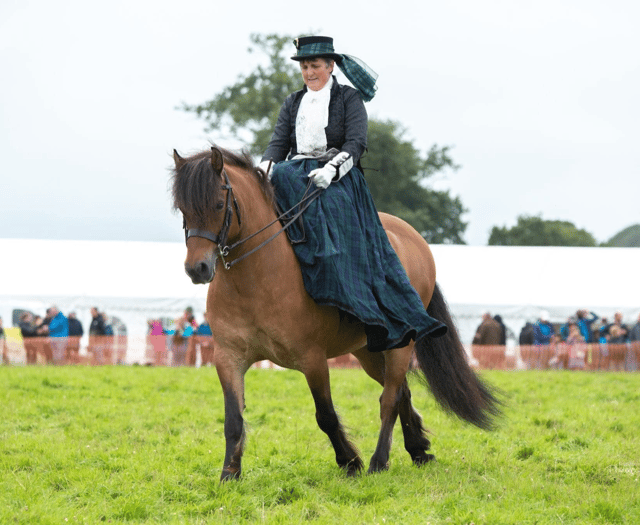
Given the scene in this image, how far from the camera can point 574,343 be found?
2022 cm

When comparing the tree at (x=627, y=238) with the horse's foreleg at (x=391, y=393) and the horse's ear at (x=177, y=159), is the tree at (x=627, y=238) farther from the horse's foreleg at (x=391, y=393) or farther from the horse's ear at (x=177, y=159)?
the horse's ear at (x=177, y=159)

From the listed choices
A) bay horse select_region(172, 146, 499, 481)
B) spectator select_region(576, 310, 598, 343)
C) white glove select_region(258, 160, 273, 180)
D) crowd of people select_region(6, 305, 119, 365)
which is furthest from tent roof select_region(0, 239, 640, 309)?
bay horse select_region(172, 146, 499, 481)

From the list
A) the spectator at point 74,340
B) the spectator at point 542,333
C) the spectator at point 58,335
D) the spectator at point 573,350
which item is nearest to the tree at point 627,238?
the spectator at point 542,333

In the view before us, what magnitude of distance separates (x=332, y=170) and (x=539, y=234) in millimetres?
58832

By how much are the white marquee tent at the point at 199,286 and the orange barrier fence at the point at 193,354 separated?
2.71 m

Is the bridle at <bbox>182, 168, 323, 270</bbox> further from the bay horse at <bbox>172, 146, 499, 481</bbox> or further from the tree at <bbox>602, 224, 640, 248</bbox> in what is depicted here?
the tree at <bbox>602, 224, 640, 248</bbox>

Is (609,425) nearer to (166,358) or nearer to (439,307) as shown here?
(439,307)

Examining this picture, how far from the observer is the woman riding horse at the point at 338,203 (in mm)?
5820

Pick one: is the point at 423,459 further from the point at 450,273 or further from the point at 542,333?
the point at 450,273

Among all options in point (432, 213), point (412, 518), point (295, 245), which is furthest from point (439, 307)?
point (432, 213)

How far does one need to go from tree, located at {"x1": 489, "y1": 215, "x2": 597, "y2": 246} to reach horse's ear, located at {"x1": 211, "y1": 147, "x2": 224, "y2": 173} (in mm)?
57909

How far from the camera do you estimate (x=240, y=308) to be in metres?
5.52

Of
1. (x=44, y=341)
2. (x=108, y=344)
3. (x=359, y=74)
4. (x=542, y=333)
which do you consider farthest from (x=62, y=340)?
(x=359, y=74)

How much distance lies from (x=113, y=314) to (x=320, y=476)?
18584 mm
